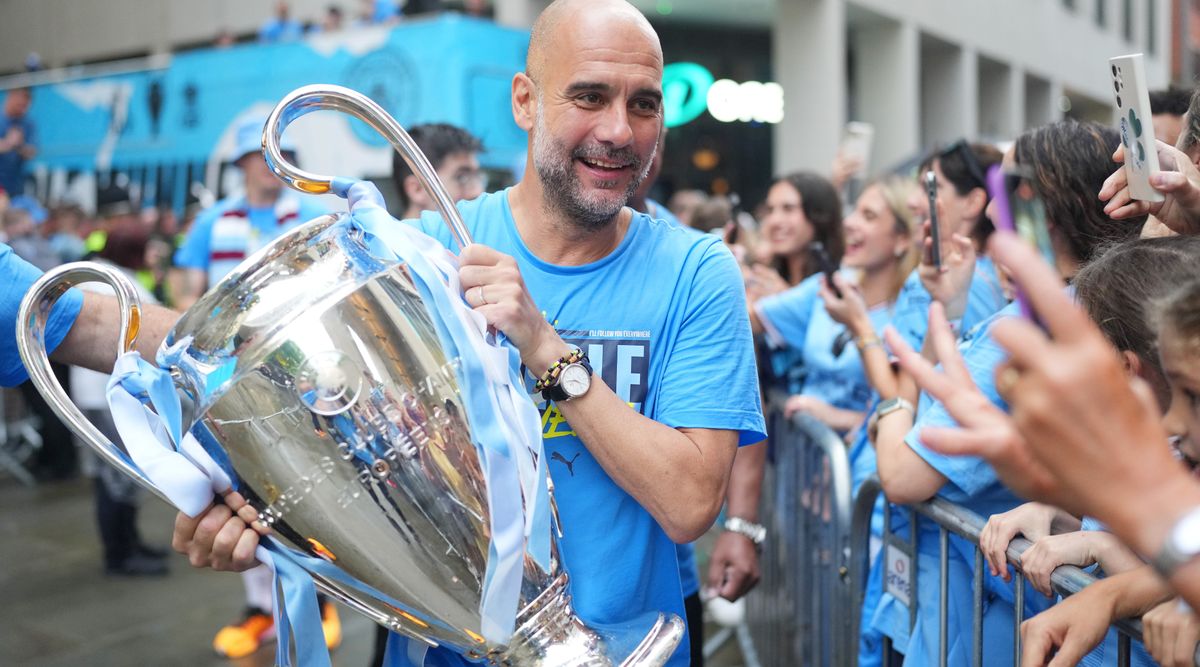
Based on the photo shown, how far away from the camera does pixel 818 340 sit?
3.60 meters

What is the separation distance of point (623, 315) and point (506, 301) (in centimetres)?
35

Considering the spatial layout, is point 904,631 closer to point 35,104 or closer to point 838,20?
point 838,20

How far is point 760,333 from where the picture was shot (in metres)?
4.12

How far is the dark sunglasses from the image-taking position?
10.3ft

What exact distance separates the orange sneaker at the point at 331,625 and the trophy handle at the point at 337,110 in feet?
10.6

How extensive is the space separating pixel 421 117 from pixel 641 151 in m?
8.96

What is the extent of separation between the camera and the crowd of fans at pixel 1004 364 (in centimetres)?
79

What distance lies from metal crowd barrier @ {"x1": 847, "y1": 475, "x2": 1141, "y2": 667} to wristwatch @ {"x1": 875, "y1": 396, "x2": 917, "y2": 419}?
161mm

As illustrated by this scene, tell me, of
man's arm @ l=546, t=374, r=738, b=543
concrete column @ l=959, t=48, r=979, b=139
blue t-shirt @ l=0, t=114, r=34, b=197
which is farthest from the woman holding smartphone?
concrete column @ l=959, t=48, r=979, b=139

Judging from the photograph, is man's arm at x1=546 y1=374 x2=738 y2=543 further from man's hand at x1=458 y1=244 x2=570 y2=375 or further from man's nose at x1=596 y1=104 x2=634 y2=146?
man's nose at x1=596 y1=104 x2=634 y2=146

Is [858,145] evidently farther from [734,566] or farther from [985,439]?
[985,439]

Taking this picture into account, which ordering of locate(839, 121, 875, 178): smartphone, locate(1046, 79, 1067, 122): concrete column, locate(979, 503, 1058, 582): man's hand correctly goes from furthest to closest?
locate(1046, 79, 1067, 122): concrete column
locate(839, 121, 875, 178): smartphone
locate(979, 503, 1058, 582): man's hand

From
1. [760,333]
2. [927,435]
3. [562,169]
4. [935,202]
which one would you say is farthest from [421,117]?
[927,435]

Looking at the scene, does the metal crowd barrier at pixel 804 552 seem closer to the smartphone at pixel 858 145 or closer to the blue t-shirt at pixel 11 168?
the smartphone at pixel 858 145
